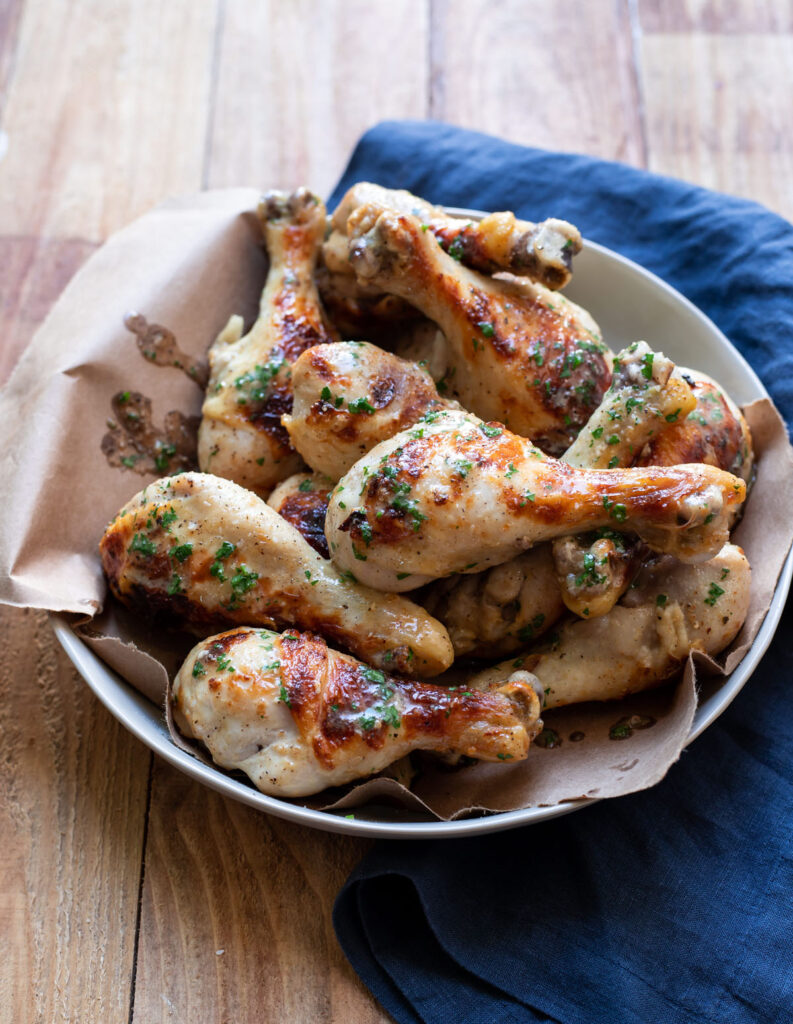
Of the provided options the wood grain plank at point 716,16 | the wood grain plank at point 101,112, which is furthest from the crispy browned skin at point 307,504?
the wood grain plank at point 716,16

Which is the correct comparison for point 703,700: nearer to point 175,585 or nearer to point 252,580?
point 252,580

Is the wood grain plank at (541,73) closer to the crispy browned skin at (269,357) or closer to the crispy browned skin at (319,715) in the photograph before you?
the crispy browned skin at (269,357)

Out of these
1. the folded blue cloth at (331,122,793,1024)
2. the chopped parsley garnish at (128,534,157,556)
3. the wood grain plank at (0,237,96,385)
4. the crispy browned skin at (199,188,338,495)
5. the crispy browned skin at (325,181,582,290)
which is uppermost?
the crispy browned skin at (325,181,582,290)

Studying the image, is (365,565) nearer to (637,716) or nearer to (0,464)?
(637,716)

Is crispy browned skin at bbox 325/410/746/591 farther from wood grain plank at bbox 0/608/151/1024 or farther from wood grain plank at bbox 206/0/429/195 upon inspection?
wood grain plank at bbox 206/0/429/195

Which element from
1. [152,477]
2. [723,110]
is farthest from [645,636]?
[723,110]

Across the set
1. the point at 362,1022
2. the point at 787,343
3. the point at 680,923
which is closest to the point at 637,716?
the point at 680,923

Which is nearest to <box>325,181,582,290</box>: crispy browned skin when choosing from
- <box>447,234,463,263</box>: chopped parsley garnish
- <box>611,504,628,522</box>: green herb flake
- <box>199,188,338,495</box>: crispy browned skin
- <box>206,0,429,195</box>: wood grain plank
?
<box>447,234,463,263</box>: chopped parsley garnish
